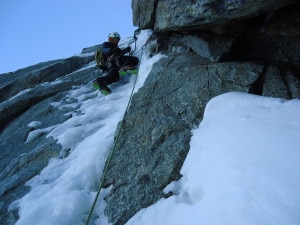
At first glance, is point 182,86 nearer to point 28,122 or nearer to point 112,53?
point 112,53

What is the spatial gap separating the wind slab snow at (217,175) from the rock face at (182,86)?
1.12ft

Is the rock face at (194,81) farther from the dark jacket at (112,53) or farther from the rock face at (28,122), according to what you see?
the dark jacket at (112,53)

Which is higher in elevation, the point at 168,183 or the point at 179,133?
the point at 179,133

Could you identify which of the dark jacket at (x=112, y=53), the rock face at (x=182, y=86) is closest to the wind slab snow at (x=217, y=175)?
the rock face at (x=182, y=86)

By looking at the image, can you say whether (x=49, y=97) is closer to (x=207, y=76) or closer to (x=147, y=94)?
(x=147, y=94)

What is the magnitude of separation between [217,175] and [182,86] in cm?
339

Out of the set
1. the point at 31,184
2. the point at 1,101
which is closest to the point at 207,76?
the point at 31,184

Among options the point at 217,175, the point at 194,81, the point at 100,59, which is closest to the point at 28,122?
the point at 100,59

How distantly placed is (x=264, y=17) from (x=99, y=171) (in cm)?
485

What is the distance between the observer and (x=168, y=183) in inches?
198

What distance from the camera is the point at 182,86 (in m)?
6.99

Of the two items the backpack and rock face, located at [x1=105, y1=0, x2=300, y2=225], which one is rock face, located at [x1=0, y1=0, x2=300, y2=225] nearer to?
rock face, located at [x1=105, y1=0, x2=300, y2=225]

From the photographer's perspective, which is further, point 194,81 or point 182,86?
point 182,86

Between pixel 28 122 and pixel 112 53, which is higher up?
pixel 112 53
